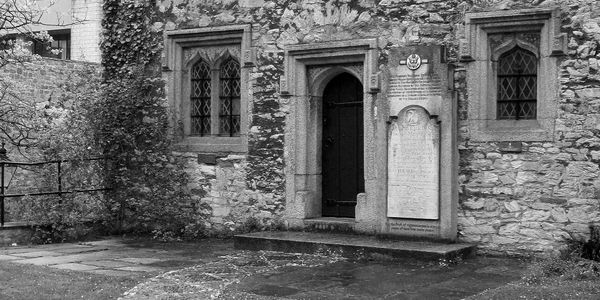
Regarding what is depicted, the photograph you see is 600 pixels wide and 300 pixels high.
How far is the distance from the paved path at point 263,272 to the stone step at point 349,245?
12 centimetres

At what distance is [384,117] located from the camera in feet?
38.1

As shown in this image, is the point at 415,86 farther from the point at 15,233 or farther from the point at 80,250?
the point at 15,233

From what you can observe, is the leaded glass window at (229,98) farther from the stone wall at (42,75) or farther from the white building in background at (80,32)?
the white building in background at (80,32)

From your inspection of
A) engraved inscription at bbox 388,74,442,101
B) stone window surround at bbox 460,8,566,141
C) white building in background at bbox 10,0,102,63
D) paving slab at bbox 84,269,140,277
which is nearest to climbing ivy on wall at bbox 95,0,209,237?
paving slab at bbox 84,269,140,277

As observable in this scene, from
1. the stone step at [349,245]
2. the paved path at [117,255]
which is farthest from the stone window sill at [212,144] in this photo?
the stone step at [349,245]

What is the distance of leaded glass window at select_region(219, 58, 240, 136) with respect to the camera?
45.5 ft

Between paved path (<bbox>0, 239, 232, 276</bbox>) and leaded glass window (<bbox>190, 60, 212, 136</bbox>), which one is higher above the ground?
leaded glass window (<bbox>190, 60, 212, 136</bbox>)

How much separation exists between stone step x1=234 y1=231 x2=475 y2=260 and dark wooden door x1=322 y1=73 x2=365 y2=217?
2.60ft

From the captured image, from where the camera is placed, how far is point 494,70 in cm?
1133

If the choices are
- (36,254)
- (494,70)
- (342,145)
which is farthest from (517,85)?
(36,254)

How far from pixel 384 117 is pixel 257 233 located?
2.64m

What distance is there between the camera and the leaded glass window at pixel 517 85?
11.1 metres

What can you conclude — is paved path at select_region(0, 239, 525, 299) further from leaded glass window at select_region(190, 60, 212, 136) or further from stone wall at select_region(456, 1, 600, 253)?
leaded glass window at select_region(190, 60, 212, 136)

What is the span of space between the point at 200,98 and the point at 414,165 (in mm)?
4553
